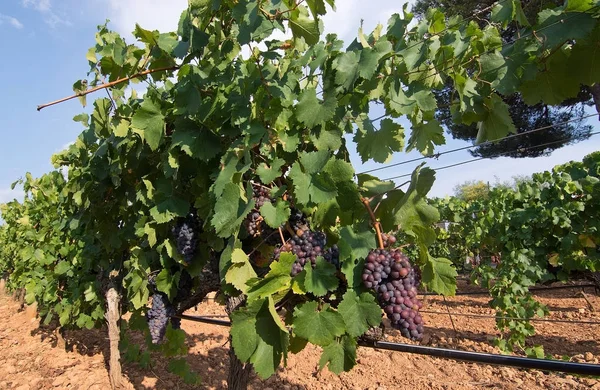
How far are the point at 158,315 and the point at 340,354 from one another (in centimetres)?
142

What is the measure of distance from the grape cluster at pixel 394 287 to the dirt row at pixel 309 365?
11.4 feet

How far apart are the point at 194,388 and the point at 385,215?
12.0 feet

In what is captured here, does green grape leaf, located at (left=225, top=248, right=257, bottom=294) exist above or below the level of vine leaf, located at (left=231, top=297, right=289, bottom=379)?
above

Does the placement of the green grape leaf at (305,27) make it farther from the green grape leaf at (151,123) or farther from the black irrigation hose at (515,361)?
the black irrigation hose at (515,361)

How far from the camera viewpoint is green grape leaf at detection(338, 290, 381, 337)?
1251 millimetres

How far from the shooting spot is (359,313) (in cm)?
127

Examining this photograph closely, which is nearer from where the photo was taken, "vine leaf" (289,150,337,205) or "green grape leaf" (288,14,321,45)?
"vine leaf" (289,150,337,205)

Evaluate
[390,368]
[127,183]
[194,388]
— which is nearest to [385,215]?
[127,183]

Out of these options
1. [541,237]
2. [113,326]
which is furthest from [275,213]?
[541,237]

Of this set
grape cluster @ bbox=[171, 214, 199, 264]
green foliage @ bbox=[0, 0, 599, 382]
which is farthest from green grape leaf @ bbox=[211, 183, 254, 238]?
grape cluster @ bbox=[171, 214, 199, 264]

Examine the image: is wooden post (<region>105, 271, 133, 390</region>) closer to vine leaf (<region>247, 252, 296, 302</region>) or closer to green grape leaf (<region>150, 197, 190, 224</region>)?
green grape leaf (<region>150, 197, 190, 224</region>)

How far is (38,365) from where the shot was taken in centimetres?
533

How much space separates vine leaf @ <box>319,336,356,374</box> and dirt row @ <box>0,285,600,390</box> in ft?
10.9

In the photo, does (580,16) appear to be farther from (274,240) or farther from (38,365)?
(38,365)
